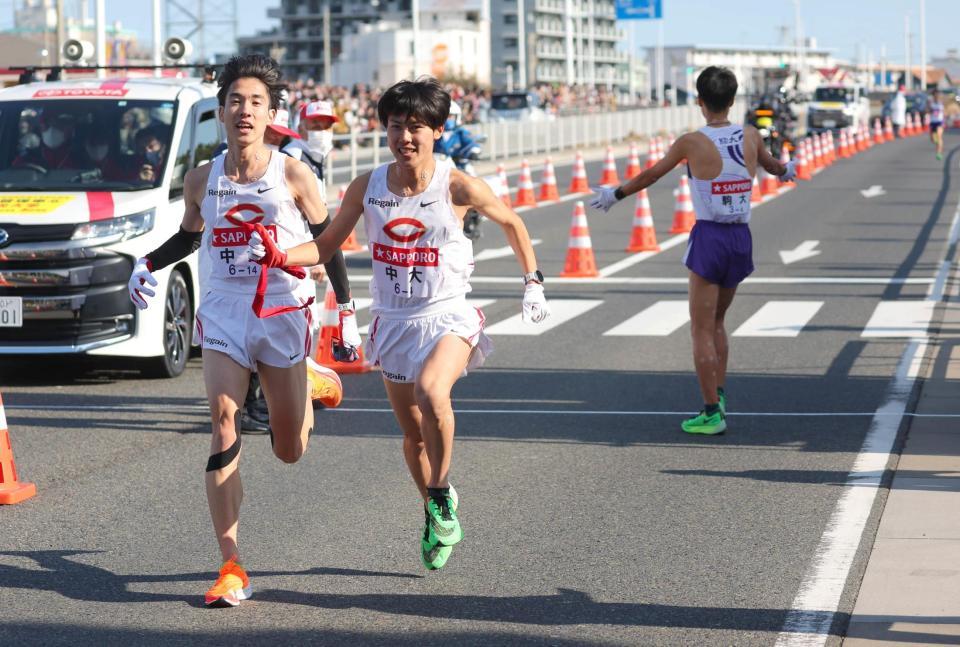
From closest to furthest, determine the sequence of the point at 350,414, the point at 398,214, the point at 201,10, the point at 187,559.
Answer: the point at 398,214
the point at 187,559
the point at 350,414
the point at 201,10

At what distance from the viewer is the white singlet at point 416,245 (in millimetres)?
6199

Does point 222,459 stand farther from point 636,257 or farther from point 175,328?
point 636,257

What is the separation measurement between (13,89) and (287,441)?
7.37 metres

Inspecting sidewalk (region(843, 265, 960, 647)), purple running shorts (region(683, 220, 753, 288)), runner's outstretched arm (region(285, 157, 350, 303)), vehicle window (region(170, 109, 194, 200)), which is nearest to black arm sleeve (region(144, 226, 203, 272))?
runner's outstretched arm (region(285, 157, 350, 303))

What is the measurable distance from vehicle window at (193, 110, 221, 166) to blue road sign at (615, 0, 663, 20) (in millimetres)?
74436

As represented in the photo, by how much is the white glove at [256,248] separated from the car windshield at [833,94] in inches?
2915

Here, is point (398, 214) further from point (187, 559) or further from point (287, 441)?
point (187, 559)

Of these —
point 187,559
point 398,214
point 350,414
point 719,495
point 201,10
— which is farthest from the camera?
point 201,10

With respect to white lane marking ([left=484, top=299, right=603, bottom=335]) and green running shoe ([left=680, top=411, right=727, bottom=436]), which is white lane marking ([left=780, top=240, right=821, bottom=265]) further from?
green running shoe ([left=680, top=411, right=727, bottom=436])

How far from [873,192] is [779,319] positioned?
2002 centimetres

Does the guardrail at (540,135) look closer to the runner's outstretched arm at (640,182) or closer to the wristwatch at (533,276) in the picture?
the runner's outstretched arm at (640,182)

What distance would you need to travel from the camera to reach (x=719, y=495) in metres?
7.86

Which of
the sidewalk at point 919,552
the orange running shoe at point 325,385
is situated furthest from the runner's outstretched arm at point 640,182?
the sidewalk at point 919,552

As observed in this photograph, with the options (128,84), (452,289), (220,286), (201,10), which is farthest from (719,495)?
(201,10)
